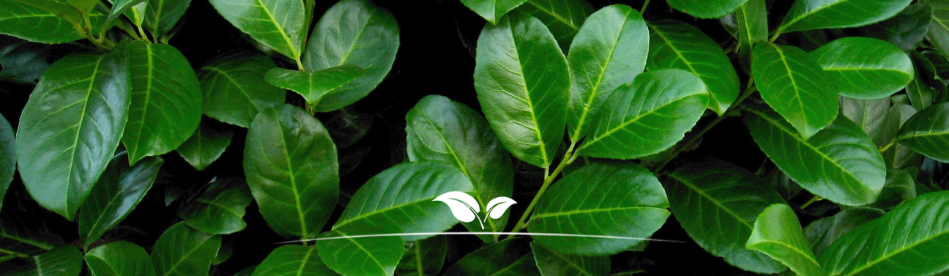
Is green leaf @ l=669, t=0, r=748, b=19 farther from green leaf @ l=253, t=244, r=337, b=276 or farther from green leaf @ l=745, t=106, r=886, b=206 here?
green leaf @ l=253, t=244, r=337, b=276

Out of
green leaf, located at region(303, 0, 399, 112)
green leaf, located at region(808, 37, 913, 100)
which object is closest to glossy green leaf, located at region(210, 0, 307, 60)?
green leaf, located at region(303, 0, 399, 112)

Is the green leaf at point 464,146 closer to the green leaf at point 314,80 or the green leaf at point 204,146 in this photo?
the green leaf at point 314,80

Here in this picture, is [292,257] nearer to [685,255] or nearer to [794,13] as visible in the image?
[685,255]

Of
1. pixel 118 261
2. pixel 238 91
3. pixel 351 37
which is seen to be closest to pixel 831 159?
pixel 351 37

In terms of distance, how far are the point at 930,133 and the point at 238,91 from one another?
3.04ft

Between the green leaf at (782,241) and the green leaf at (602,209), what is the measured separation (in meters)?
0.09

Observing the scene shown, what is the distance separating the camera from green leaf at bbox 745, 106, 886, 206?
70cm

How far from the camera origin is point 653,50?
74 cm

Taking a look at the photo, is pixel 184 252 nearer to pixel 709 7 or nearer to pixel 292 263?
pixel 292 263

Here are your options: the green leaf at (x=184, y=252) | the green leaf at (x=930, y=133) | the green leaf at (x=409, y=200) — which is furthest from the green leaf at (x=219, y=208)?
the green leaf at (x=930, y=133)

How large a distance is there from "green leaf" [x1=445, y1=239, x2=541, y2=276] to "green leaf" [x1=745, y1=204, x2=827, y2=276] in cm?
26

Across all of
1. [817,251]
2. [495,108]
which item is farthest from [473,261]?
[817,251]

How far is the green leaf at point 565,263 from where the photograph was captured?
703 mm

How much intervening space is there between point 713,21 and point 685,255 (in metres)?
→ 0.34
